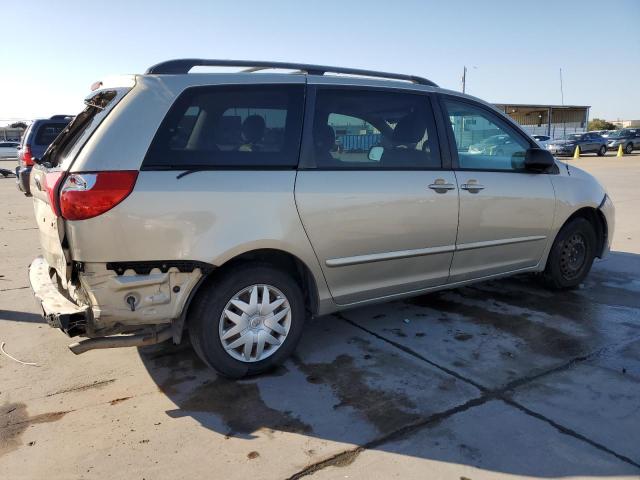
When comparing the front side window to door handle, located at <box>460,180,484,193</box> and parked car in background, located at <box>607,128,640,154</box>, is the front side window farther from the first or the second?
parked car in background, located at <box>607,128,640,154</box>

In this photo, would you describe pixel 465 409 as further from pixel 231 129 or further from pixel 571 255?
pixel 571 255

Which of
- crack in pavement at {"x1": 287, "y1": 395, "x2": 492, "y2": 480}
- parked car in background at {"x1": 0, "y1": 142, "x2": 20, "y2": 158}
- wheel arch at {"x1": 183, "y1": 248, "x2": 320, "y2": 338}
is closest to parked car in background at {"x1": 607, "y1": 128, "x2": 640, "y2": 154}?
wheel arch at {"x1": 183, "y1": 248, "x2": 320, "y2": 338}

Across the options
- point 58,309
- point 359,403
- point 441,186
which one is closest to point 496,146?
point 441,186

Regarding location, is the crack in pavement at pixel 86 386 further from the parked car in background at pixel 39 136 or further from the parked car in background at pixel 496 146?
the parked car in background at pixel 39 136

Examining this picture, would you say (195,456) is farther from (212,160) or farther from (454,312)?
(454,312)

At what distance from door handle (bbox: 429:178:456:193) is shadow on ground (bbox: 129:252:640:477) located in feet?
3.76

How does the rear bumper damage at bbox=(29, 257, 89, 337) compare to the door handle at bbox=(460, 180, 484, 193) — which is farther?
the door handle at bbox=(460, 180, 484, 193)

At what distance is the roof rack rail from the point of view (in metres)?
3.13

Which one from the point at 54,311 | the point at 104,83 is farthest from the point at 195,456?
the point at 104,83

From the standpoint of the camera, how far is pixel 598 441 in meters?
2.64

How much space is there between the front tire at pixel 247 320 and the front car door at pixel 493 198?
4.99 ft

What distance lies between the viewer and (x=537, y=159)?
14.3 ft

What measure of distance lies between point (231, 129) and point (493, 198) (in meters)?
2.22

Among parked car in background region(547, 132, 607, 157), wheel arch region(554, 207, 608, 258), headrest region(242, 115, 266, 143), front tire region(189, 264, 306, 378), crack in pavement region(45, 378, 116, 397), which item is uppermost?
parked car in background region(547, 132, 607, 157)
